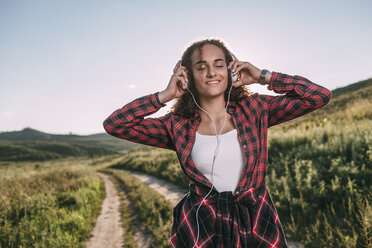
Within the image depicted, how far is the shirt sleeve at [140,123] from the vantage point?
7.19ft

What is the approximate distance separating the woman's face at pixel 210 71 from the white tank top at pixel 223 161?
49 centimetres

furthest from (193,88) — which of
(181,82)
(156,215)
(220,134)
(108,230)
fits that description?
(108,230)

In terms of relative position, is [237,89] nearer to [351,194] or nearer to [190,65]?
[190,65]

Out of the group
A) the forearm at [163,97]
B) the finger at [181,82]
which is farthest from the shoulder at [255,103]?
the forearm at [163,97]

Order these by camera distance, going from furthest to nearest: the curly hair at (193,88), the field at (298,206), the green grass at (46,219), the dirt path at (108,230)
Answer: the dirt path at (108,230)
the green grass at (46,219)
the field at (298,206)
the curly hair at (193,88)

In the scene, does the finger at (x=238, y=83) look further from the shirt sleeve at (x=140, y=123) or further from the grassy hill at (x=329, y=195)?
the grassy hill at (x=329, y=195)

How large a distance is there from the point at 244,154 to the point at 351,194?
3.80 m

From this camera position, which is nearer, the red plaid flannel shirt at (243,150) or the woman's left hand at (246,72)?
the red plaid flannel shirt at (243,150)

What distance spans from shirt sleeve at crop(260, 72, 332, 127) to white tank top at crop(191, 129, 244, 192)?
1.67 feet

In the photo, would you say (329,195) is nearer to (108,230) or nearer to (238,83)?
(238,83)

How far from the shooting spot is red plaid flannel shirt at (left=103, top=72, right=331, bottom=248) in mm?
1649

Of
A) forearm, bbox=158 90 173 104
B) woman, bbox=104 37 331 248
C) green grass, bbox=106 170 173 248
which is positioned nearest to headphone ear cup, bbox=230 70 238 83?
woman, bbox=104 37 331 248

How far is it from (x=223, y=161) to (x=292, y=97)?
959mm

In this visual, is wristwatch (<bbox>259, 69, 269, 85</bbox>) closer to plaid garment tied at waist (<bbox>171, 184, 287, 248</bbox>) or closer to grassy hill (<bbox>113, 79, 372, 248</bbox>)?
plaid garment tied at waist (<bbox>171, 184, 287, 248</bbox>)
